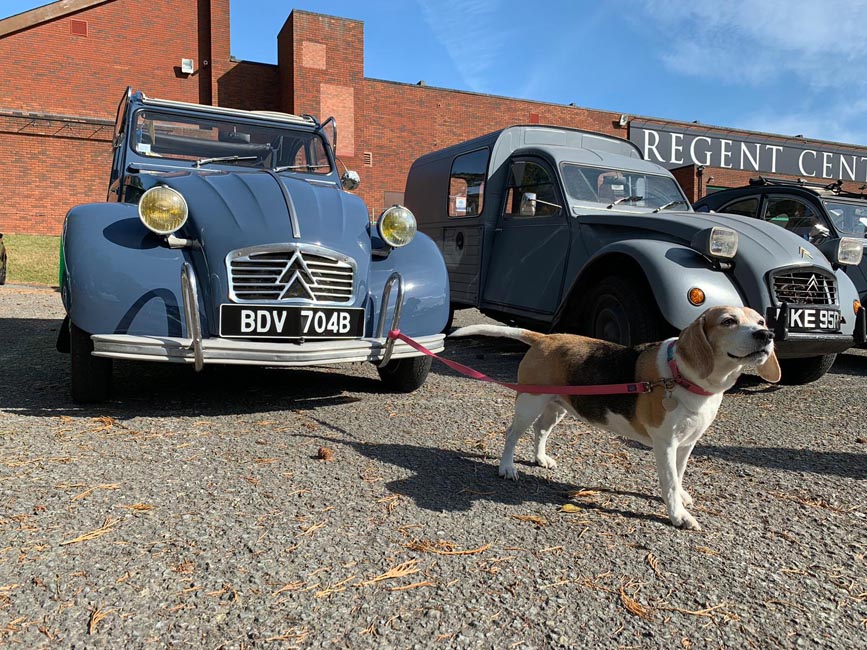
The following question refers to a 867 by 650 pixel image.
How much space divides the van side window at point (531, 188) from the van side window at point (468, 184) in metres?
0.31

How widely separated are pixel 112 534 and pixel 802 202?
26.2ft

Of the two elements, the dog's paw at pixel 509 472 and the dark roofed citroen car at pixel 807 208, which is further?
the dark roofed citroen car at pixel 807 208

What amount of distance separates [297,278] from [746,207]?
6.52m

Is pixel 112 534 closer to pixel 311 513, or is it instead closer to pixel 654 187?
pixel 311 513

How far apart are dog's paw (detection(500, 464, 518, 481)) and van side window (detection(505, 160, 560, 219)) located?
3376mm

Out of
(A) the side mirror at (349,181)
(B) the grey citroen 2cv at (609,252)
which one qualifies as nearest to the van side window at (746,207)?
(B) the grey citroen 2cv at (609,252)

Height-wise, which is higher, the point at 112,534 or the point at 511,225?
the point at 511,225

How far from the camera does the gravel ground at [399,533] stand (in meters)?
1.83

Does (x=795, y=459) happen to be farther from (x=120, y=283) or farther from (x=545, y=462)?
(x=120, y=283)

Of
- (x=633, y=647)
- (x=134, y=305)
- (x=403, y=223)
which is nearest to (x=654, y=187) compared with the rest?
(x=403, y=223)

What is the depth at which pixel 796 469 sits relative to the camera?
130 inches

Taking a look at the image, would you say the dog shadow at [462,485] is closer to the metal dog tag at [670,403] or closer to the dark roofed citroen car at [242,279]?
the metal dog tag at [670,403]

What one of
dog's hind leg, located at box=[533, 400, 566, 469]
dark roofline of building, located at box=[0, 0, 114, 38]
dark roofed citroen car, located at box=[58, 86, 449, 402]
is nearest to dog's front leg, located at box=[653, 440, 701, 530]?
dog's hind leg, located at box=[533, 400, 566, 469]

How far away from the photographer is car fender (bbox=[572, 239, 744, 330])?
427 centimetres
